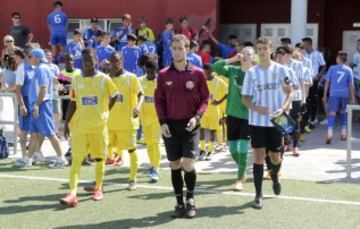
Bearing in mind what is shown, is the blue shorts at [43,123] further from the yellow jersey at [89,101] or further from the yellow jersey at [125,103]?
the yellow jersey at [89,101]

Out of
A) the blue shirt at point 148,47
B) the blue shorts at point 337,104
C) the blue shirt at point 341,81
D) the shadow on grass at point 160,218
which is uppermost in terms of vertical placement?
the blue shirt at point 148,47

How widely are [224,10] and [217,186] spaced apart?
41.1ft

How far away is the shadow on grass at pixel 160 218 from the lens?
22.8ft

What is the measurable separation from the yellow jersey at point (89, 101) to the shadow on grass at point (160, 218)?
1389 millimetres

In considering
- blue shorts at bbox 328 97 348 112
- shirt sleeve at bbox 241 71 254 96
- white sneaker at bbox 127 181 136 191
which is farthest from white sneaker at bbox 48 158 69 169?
blue shorts at bbox 328 97 348 112

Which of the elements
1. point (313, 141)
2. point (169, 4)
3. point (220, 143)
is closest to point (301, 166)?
point (220, 143)

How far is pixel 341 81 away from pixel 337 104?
1.58ft

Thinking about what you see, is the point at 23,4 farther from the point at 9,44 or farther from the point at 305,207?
the point at 305,207

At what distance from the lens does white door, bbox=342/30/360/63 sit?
19.6m

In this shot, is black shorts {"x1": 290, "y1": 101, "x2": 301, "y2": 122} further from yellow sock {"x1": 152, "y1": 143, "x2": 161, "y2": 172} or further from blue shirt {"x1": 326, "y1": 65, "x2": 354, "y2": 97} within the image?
blue shirt {"x1": 326, "y1": 65, "x2": 354, "y2": 97}

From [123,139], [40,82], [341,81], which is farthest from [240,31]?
[123,139]

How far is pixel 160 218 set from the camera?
7.26 m

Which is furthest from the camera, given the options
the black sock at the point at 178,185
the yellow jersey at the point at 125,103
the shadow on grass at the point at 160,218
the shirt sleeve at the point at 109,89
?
the yellow jersey at the point at 125,103

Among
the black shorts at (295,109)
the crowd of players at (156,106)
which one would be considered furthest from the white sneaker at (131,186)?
the black shorts at (295,109)
